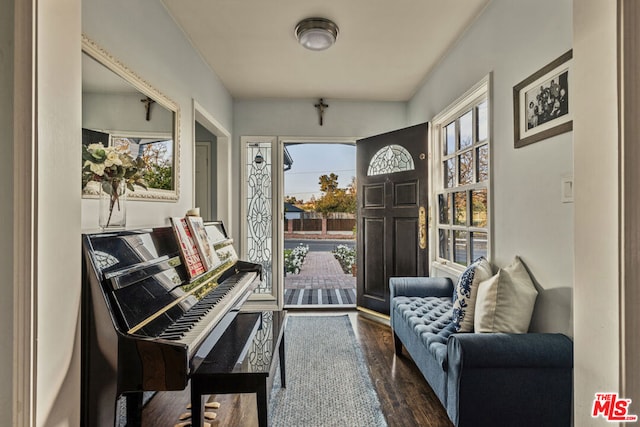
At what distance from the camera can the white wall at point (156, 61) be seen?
5.22 feet

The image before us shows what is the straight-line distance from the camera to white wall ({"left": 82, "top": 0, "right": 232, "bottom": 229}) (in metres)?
1.59

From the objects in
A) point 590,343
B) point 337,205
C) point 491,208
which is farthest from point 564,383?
point 337,205

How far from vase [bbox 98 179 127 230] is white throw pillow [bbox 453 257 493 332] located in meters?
1.95

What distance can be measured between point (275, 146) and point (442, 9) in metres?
2.35

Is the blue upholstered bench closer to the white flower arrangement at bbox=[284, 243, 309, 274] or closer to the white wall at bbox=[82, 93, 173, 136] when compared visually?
the white wall at bbox=[82, 93, 173, 136]

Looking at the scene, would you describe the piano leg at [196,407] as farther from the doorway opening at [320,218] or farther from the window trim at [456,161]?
the doorway opening at [320,218]

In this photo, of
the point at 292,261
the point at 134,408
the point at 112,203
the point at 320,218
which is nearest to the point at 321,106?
the point at 112,203

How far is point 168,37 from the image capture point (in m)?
2.31

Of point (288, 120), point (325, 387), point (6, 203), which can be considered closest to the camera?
point (6, 203)

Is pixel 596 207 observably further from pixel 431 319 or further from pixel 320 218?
pixel 320 218

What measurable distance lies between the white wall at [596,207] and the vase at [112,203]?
6.05ft

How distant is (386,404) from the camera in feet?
6.80

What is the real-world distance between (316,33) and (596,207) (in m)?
2.12

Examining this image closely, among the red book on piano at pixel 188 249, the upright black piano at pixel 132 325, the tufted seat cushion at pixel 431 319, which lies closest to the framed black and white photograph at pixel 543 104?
the tufted seat cushion at pixel 431 319
